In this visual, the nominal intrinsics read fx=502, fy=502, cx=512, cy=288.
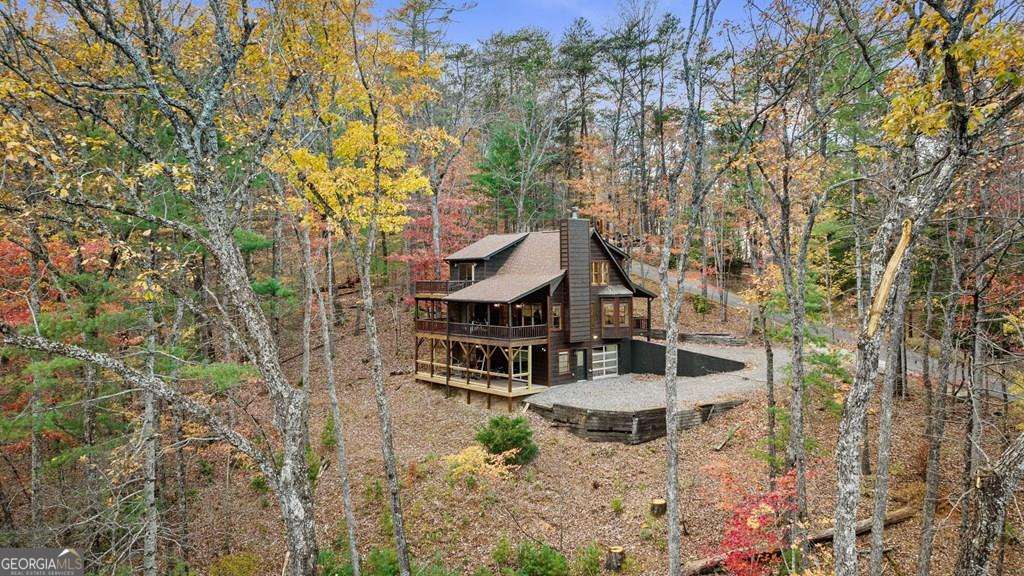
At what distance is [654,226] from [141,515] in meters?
35.7

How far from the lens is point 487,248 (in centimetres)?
2348

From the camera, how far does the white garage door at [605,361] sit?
2132 cm

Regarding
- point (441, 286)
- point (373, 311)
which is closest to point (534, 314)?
point (441, 286)

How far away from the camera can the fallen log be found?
34.5 feet

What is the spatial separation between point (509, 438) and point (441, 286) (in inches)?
380

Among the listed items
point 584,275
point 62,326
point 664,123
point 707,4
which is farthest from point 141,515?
point 664,123

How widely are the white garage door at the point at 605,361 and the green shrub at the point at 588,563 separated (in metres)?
10.4

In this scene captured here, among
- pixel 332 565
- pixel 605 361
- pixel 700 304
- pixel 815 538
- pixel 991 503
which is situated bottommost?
pixel 332 565

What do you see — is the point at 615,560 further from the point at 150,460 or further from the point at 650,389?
the point at 150,460

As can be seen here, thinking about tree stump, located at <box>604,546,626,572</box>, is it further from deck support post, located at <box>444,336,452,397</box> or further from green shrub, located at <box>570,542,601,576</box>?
deck support post, located at <box>444,336,452,397</box>

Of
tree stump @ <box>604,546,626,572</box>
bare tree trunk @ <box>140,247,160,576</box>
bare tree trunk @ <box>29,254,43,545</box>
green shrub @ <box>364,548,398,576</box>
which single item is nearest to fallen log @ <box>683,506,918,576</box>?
tree stump @ <box>604,546,626,572</box>

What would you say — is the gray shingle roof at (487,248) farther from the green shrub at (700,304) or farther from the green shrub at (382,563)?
the green shrub at (382,563)
